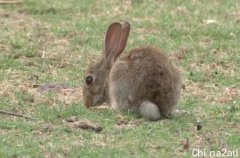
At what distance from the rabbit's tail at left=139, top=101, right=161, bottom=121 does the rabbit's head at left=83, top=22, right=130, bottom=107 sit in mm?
869

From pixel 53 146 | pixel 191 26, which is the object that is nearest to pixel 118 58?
pixel 53 146

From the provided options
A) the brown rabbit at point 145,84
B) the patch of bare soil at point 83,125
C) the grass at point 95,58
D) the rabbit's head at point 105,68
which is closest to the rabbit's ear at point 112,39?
the rabbit's head at point 105,68

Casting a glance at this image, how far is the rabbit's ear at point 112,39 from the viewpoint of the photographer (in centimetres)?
868

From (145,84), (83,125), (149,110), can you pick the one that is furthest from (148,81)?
(83,125)

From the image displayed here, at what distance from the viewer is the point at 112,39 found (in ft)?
28.6

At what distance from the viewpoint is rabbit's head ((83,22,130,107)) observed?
868cm

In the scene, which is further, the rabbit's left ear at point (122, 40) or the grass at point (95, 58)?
the rabbit's left ear at point (122, 40)

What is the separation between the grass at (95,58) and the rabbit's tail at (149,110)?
89mm

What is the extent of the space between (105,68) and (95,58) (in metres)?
1.93

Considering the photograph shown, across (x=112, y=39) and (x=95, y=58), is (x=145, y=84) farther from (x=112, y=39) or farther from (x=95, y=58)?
(x=95, y=58)

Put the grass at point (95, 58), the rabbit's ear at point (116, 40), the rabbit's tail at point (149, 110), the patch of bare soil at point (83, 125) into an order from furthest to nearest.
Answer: the rabbit's ear at point (116, 40), the rabbit's tail at point (149, 110), the patch of bare soil at point (83, 125), the grass at point (95, 58)

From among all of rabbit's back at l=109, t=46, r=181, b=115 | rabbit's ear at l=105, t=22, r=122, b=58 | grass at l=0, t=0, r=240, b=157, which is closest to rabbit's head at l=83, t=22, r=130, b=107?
rabbit's ear at l=105, t=22, r=122, b=58

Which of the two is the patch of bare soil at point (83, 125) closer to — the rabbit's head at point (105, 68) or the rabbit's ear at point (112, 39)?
the rabbit's head at point (105, 68)

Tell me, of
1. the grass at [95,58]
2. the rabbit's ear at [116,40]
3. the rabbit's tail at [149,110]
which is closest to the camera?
the grass at [95,58]
